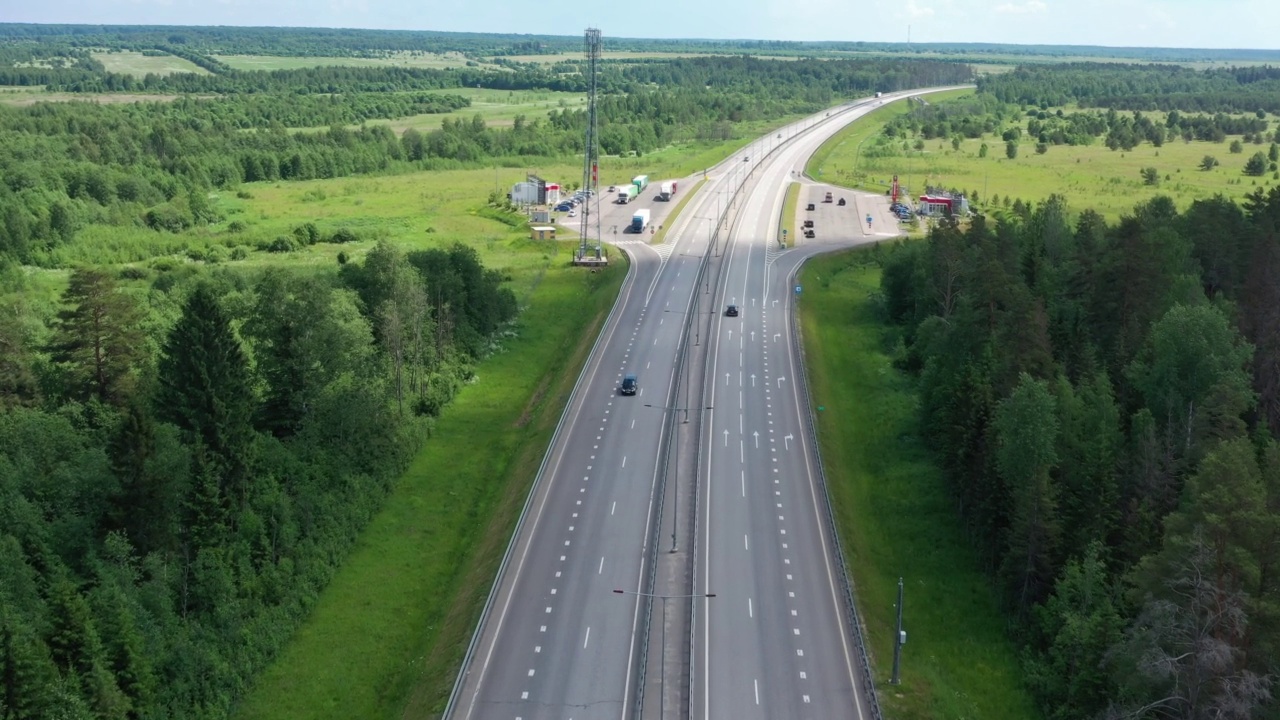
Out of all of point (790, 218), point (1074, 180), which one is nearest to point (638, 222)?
point (790, 218)

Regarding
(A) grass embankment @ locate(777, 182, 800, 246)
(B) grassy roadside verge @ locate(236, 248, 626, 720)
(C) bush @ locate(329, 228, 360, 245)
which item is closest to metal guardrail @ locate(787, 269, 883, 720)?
(B) grassy roadside verge @ locate(236, 248, 626, 720)

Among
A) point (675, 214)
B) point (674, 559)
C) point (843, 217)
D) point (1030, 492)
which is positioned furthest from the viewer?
point (843, 217)

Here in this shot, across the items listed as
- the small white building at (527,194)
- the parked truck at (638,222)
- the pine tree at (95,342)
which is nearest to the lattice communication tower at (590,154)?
the parked truck at (638,222)

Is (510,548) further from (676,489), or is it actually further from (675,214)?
(675,214)

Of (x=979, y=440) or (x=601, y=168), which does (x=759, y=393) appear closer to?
(x=979, y=440)

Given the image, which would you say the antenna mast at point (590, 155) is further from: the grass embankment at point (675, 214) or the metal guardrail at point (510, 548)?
the metal guardrail at point (510, 548)

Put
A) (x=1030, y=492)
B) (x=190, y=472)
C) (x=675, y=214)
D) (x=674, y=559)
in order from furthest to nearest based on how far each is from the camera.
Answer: (x=675, y=214) < (x=674, y=559) < (x=190, y=472) < (x=1030, y=492)

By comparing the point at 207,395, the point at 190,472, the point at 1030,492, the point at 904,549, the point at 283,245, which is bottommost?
the point at 904,549

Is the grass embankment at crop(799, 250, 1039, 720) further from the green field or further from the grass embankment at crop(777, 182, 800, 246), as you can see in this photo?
the green field

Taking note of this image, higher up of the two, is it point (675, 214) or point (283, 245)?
point (675, 214)

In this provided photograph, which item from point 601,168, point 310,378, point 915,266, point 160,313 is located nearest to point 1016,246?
point 915,266
